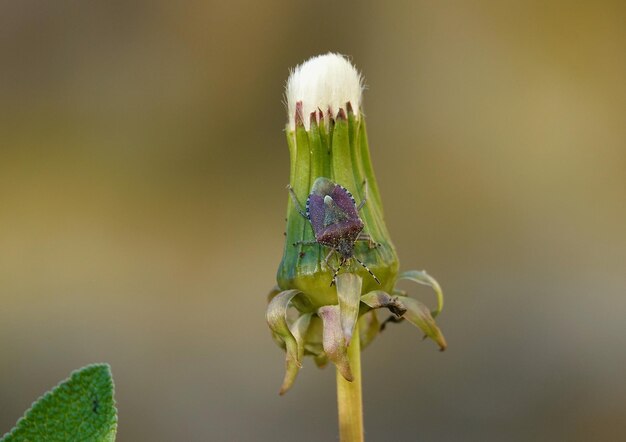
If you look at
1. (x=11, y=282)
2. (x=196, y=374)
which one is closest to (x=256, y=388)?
(x=196, y=374)

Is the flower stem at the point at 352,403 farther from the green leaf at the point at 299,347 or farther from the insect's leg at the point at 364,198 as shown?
the insect's leg at the point at 364,198

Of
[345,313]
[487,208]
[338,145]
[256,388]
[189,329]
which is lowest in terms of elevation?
[345,313]

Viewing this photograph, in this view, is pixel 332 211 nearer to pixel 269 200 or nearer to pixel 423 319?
pixel 423 319

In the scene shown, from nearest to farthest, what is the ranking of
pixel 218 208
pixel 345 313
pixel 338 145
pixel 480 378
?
pixel 345 313, pixel 338 145, pixel 480 378, pixel 218 208

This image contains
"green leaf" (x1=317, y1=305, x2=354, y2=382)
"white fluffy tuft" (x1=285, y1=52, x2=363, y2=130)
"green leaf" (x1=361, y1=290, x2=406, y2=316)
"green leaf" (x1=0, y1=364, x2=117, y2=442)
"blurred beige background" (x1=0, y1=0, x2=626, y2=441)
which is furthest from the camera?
"blurred beige background" (x1=0, y1=0, x2=626, y2=441)

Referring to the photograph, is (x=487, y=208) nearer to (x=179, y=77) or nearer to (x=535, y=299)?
(x=535, y=299)

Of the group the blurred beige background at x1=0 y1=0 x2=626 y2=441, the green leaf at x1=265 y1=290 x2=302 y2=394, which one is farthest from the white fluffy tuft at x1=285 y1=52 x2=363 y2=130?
the blurred beige background at x1=0 y1=0 x2=626 y2=441

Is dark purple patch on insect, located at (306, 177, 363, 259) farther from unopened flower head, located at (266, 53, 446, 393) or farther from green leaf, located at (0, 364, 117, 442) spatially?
green leaf, located at (0, 364, 117, 442)
